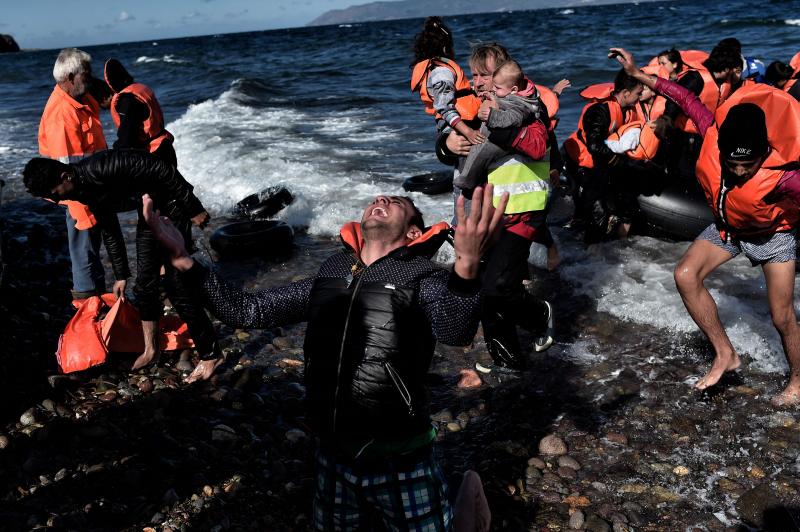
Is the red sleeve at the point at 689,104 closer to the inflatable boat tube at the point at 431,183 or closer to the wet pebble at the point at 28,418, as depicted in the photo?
the wet pebble at the point at 28,418

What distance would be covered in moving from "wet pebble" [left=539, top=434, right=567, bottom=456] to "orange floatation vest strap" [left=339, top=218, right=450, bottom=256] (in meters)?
2.02

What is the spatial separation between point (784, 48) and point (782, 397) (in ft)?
81.6

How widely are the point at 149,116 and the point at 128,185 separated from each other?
823 mm

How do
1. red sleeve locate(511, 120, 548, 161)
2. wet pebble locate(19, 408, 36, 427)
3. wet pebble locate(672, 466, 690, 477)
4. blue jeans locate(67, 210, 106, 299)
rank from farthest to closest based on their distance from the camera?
1. blue jeans locate(67, 210, 106, 299)
2. wet pebble locate(19, 408, 36, 427)
3. red sleeve locate(511, 120, 548, 161)
4. wet pebble locate(672, 466, 690, 477)

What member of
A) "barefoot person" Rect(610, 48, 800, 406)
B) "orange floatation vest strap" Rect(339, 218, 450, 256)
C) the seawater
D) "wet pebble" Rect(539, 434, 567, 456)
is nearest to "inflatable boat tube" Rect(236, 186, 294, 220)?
the seawater

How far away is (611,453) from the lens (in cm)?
434

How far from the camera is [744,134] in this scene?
4.00 meters

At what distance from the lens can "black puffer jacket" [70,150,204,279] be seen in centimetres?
475

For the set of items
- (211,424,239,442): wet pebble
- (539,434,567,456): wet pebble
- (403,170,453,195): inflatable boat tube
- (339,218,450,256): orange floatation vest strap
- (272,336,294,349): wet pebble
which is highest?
(339,218,450,256): orange floatation vest strap

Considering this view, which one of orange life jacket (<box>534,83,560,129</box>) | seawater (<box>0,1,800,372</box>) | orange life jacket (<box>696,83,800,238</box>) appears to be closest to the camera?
orange life jacket (<box>696,83,800,238</box>)

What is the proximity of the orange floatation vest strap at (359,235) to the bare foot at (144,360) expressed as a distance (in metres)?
2.99

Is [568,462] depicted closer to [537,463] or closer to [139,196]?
[537,463]

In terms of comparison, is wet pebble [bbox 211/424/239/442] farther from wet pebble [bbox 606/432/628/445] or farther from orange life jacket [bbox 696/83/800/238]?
orange life jacket [bbox 696/83/800/238]

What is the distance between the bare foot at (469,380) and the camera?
5.24 meters
